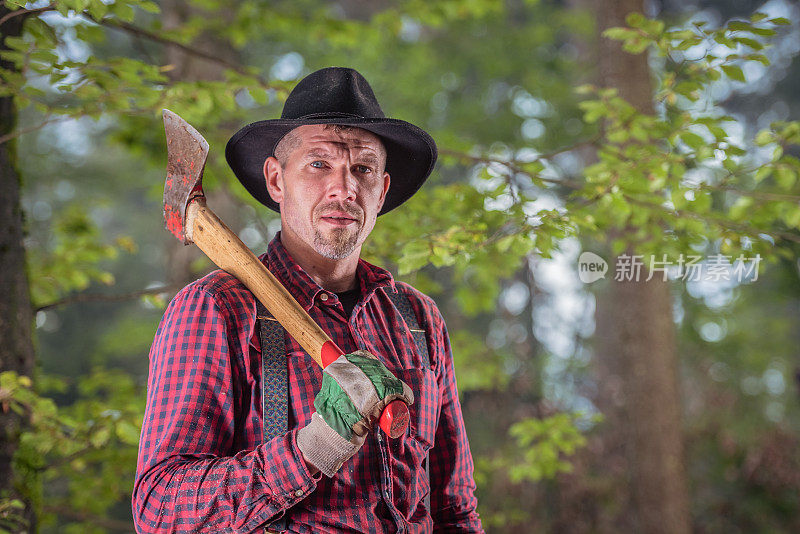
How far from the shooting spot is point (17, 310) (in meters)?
2.97

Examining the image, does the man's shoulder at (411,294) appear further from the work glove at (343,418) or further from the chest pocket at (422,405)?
the work glove at (343,418)

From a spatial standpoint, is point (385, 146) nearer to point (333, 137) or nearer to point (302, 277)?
point (333, 137)

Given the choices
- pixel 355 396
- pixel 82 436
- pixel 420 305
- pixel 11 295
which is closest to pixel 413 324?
pixel 420 305

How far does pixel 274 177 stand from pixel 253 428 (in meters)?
0.80

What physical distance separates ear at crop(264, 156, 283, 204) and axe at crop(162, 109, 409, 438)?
28cm

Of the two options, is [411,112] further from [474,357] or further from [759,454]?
[759,454]

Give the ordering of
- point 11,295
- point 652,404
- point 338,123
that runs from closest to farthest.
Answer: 1. point 338,123
2. point 11,295
3. point 652,404

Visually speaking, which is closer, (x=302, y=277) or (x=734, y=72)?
(x=302, y=277)

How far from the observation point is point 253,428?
5.69ft

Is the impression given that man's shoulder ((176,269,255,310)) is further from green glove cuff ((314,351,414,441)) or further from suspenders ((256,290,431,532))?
green glove cuff ((314,351,414,441))

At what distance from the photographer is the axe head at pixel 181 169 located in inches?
73.9

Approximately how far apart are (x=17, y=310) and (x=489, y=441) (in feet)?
23.8

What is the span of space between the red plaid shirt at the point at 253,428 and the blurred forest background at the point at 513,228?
80cm

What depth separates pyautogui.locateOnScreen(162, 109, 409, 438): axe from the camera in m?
1.76
